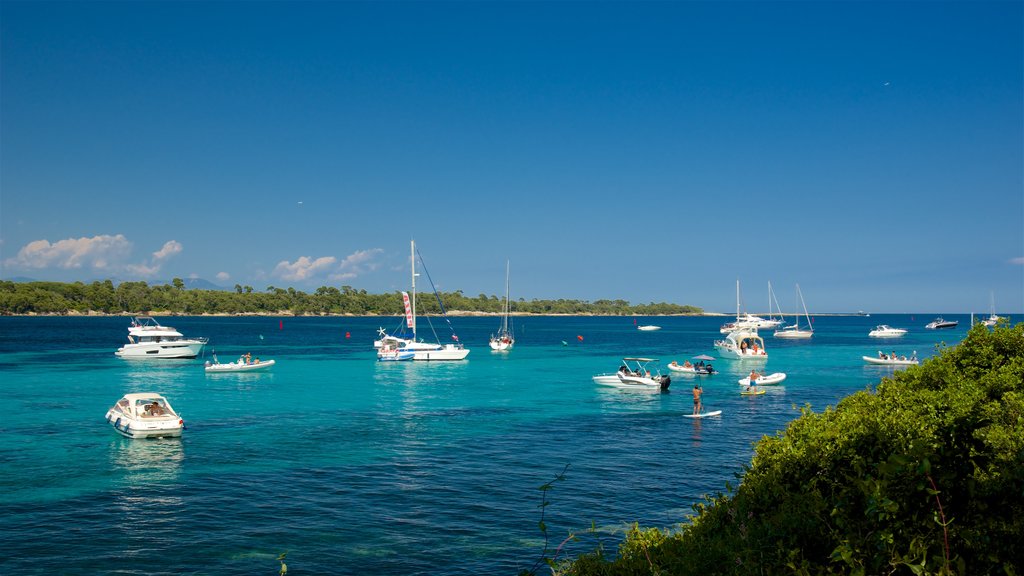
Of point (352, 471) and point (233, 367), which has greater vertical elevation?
point (233, 367)

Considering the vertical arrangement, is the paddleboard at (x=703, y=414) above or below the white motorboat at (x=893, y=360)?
below

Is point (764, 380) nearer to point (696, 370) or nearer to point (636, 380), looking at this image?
point (696, 370)

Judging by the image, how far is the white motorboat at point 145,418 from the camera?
35312 mm

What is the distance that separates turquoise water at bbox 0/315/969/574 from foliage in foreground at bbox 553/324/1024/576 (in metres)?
10.6

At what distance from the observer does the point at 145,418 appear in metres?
35.7

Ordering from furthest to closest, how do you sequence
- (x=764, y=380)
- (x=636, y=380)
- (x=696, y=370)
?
(x=696, y=370) → (x=764, y=380) → (x=636, y=380)

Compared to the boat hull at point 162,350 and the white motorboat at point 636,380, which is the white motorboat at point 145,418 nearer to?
the white motorboat at point 636,380

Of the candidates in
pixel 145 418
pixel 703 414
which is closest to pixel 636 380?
pixel 703 414

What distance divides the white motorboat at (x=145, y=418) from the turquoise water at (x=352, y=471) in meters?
0.96

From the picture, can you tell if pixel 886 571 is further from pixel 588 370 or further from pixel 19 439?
pixel 588 370

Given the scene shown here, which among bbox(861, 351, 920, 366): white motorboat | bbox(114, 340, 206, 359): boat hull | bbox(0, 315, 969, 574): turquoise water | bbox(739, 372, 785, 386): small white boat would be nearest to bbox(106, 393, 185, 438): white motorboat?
bbox(0, 315, 969, 574): turquoise water

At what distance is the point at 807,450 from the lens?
32.3 ft

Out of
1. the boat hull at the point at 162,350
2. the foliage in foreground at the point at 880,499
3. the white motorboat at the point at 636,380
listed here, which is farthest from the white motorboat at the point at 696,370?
the boat hull at the point at 162,350

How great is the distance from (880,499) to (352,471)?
1024 inches
